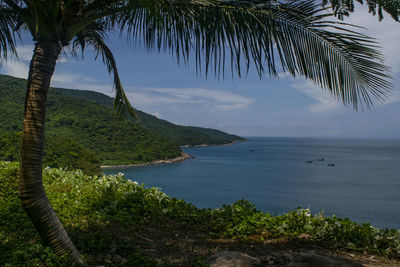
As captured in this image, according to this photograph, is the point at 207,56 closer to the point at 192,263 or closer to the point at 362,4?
the point at 362,4

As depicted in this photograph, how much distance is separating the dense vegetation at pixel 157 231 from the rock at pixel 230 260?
125mm

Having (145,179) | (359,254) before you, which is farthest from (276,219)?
(145,179)

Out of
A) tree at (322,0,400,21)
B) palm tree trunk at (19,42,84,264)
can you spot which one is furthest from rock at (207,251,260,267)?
tree at (322,0,400,21)

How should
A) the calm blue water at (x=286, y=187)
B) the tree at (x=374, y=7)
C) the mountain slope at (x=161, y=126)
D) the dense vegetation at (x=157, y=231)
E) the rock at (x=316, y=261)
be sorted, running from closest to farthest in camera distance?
the tree at (x=374, y=7) < the rock at (x=316, y=261) < the dense vegetation at (x=157, y=231) < the calm blue water at (x=286, y=187) < the mountain slope at (x=161, y=126)

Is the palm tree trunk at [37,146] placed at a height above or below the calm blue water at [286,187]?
above

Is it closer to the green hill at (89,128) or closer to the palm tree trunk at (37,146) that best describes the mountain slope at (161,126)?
the green hill at (89,128)

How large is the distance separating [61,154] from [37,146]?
3574 centimetres

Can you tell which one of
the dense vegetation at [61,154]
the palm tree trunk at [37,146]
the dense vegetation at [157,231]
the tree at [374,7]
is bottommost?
the dense vegetation at [61,154]

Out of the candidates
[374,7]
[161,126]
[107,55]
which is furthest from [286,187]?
[161,126]

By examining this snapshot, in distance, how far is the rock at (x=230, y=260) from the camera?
8.45 ft

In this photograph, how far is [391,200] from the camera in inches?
1607

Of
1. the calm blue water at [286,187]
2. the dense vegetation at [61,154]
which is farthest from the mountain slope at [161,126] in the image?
the dense vegetation at [61,154]

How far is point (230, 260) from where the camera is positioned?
8.55 feet

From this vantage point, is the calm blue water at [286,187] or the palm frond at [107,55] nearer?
the palm frond at [107,55]
